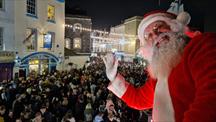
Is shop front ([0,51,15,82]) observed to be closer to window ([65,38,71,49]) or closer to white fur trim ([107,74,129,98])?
white fur trim ([107,74,129,98])

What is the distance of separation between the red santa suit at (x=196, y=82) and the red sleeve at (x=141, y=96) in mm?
933

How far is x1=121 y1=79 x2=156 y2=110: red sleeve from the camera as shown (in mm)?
2658

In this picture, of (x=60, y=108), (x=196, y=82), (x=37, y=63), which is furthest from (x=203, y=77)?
(x=37, y=63)

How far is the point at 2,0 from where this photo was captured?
17312mm

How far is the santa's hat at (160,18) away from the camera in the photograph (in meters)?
2.03

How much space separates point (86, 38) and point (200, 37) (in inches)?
1461

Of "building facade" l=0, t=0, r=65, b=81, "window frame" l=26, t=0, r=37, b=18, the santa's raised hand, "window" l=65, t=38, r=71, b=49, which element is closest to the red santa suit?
the santa's raised hand

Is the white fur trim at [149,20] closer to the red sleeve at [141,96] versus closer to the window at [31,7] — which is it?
the red sleeve at [141,96]

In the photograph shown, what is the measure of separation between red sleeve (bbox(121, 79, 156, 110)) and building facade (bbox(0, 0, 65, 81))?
15.4m

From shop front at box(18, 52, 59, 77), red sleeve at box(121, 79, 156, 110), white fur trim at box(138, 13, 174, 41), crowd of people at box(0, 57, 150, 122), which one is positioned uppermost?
white fur trim at box(138, 13, 174, 41)

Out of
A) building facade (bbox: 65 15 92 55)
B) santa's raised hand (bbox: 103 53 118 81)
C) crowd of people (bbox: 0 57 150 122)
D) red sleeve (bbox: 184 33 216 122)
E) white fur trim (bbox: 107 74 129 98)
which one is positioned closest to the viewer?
red sleeve (bbox: 184 33 216 122)

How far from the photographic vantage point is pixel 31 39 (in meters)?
19.9

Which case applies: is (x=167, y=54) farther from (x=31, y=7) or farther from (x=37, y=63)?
(x=37, y=63)

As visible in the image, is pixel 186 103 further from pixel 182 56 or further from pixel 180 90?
pixel 182 56
